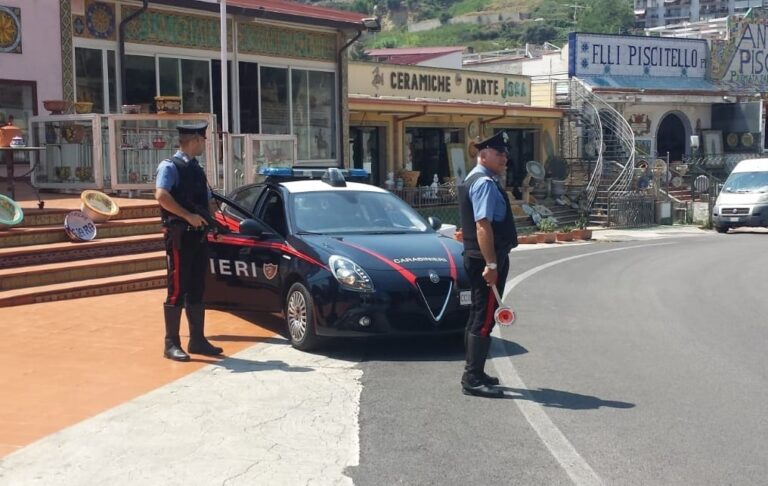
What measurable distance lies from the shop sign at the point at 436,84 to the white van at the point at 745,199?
8.66 m

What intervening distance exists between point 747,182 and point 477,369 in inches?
908

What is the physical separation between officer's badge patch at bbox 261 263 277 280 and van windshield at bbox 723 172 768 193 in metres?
21.2

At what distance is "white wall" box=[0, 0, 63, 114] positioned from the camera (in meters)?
16.8

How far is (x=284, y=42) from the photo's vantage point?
2195 centimetres

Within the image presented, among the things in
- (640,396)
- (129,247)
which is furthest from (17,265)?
(640,396)

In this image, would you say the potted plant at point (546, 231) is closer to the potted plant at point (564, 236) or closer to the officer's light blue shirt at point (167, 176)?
the potted plant at point (564, 236)

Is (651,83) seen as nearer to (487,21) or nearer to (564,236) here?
(564,236)

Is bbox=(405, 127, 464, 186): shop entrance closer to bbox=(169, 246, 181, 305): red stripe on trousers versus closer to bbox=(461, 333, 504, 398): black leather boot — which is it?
bbox=(169, 246, 181, 305): red stripe on trousers

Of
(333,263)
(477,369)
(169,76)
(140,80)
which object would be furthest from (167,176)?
(169,76)

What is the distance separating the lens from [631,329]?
10.1m

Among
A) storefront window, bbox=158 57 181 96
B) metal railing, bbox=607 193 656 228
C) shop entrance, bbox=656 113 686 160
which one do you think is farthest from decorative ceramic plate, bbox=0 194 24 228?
shop entrance, bbox=656 113 686 160

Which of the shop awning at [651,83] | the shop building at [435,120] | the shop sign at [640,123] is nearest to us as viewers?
the shop building at [435,120]

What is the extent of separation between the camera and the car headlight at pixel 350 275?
323 inches

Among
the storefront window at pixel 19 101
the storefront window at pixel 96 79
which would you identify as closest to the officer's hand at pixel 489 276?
the storefront window at pixel 19 101
